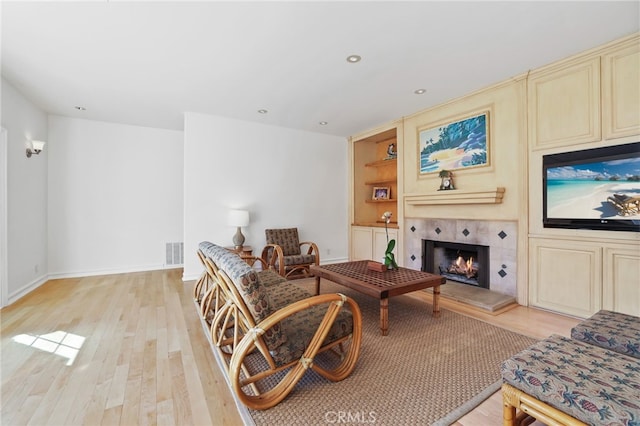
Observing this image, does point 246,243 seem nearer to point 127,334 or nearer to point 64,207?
point 127,334

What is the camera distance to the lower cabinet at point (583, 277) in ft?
8.41

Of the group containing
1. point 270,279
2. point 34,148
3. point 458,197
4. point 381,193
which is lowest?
point 270,279

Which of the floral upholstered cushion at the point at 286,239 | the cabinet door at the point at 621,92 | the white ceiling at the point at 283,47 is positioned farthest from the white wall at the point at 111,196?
the cabinet door at the point at 621,92

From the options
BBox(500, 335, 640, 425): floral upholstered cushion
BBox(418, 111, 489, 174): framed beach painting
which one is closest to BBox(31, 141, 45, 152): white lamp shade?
BBox(418, 111, 489, 174): framed beach painting

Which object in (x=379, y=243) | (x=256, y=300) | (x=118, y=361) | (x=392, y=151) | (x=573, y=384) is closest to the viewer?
(x=573, y=384)

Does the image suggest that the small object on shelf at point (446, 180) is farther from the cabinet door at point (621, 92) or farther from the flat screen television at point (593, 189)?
the cabinet door at point (621, 92)

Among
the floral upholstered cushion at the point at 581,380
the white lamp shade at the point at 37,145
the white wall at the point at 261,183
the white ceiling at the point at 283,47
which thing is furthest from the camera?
the white wall at the point at 261,183

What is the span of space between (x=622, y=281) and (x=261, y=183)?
191 inches

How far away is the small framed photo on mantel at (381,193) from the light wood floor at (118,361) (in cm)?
269

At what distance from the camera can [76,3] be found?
2.12 metres

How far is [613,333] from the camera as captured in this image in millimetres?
1682

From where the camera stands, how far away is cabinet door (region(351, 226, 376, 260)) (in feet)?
18.3

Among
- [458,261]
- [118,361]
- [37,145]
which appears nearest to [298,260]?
[458,261]

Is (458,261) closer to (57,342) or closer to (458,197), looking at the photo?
(458,197)
